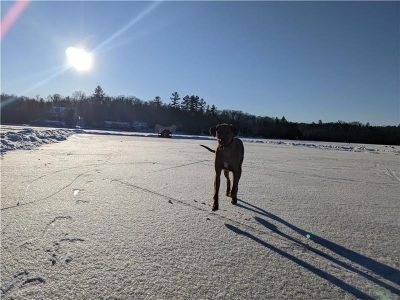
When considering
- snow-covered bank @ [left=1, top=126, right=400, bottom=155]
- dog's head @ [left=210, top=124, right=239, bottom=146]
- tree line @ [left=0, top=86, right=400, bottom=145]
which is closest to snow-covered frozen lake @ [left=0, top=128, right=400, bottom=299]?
dog's head @ [left=210, top=124, right=239, bottom=146]

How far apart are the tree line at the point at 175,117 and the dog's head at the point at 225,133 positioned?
5267 centimetres

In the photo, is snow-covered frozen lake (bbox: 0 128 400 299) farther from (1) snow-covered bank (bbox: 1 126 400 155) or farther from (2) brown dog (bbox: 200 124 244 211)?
(1) snow-covered bank (bbox: 1 126 400 155)

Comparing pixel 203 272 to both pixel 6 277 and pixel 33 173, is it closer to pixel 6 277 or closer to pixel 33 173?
pixel 6 277

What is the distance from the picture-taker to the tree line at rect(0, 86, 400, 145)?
208 feet

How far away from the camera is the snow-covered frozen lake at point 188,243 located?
2076 mm

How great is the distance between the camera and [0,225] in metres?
3.00

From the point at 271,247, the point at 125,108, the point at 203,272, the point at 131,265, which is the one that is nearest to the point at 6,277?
the point at 131,265

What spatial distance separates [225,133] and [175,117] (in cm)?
8967

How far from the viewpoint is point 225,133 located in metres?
4.61

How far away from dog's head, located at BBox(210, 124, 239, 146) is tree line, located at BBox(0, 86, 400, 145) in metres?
52.7

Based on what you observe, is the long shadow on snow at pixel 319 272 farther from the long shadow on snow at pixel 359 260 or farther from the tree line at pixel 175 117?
the tree line at pixel 175 117

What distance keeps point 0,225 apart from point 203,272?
215 cm

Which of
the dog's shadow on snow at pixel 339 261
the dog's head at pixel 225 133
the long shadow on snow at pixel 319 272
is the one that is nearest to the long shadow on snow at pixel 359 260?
the dog's shadow on snow at pixel 339 261

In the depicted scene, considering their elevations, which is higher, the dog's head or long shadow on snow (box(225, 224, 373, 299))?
the dog's head
